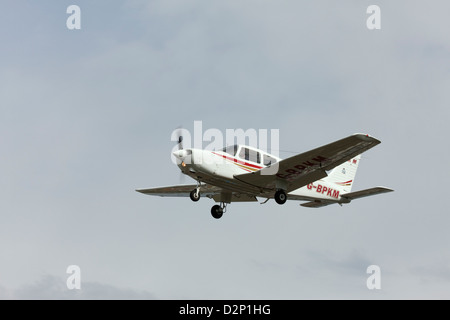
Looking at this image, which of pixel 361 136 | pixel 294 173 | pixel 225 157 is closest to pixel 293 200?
pixel 294 173

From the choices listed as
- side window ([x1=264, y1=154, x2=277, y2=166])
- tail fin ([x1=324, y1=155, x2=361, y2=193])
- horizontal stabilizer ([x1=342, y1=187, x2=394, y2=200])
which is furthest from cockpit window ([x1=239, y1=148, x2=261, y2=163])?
horizontal stabilizer ([x1=342, y1=187, x2=394, y2=200])

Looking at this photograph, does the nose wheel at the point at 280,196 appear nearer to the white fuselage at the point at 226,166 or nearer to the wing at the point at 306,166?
the wing at the point at 306,166

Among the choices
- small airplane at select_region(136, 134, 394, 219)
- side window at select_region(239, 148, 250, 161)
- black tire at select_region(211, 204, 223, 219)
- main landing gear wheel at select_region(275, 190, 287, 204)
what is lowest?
black tire at select_region(211, 204, 223, 219)

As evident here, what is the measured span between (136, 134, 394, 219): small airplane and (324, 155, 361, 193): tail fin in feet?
0.21

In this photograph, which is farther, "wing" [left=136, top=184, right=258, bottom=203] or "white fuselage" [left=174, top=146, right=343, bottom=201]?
"wing" [left=136, top=184, right=258, bottom=203]

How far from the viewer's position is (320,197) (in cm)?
3306

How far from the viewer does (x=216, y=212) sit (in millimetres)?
31453

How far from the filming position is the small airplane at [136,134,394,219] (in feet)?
91.2

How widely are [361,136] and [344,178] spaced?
9.00 meters

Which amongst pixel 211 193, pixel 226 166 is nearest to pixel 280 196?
pixel 226 166

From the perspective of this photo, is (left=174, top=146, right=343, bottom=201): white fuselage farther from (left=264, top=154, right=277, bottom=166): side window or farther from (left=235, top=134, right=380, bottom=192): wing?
(left=235, top=134, right=380, bottom=192): wing

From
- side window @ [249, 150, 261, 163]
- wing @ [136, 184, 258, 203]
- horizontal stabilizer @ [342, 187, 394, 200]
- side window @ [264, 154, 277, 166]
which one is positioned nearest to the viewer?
side window @ [249, 150, 261, 163]

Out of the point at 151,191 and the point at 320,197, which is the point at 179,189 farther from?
the point at 320,197

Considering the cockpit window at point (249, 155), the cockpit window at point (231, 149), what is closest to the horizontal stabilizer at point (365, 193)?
the cockpit window at point (249, 155)
